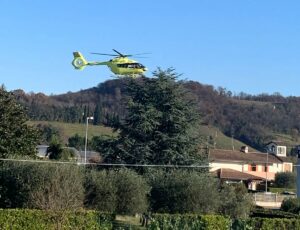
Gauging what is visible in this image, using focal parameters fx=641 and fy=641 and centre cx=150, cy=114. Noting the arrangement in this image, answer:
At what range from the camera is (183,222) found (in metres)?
29.7

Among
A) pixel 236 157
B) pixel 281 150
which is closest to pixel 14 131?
pixel 236 157

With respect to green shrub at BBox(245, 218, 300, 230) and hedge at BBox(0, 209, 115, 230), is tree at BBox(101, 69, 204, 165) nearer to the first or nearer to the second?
green shrub at BBox(245, 218, 300, 230)

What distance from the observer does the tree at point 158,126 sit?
47.9m

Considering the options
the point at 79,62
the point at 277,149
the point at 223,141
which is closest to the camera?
the point at 79,62

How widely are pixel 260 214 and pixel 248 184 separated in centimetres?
A: 4996

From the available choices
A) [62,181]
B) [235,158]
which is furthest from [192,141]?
[235,158]

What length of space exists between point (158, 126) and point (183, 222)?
797 inches

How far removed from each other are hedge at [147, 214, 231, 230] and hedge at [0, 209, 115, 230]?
2183mm

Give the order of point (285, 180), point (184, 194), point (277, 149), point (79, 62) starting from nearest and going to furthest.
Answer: point (184, 194)
point (79, 62)
point (285, 180)
point (277, 149)

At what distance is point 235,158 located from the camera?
109 meters

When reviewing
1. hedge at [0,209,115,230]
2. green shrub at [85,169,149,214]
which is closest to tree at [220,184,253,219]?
green shrub at [85,169,149,214]

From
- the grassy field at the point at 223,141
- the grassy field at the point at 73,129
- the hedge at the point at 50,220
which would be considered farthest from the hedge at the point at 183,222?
the grassy field at the point at 223,141

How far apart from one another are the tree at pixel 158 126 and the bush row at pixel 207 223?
16.3 meters

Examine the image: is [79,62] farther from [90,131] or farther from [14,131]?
[90,131]
